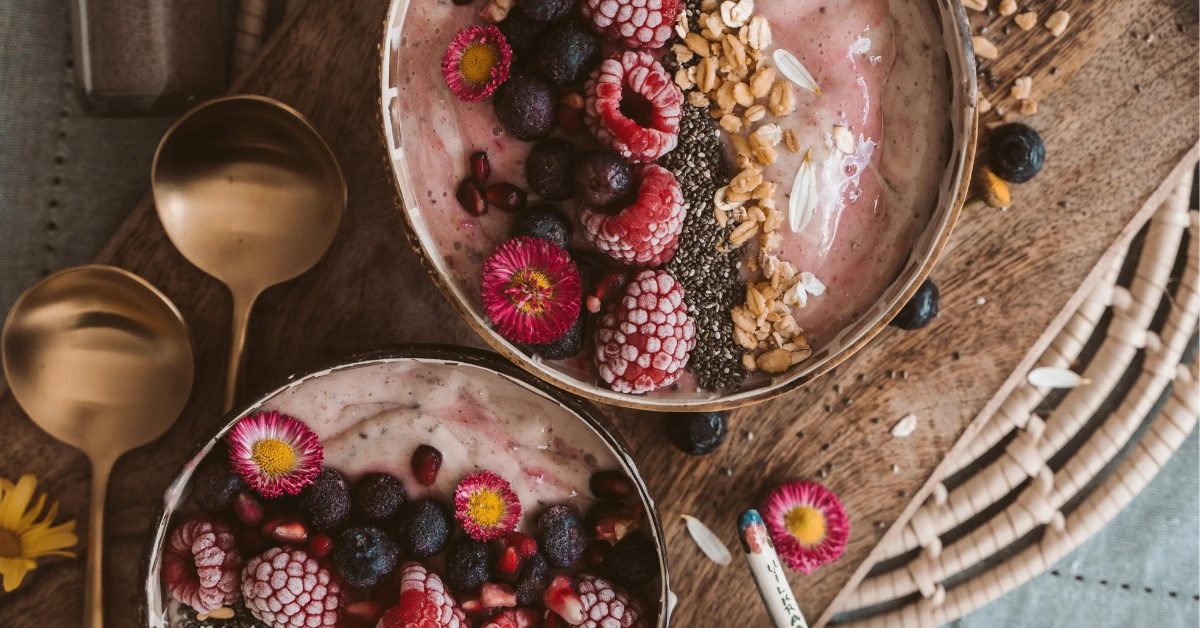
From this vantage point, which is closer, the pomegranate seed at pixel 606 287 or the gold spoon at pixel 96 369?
the pomegranate seed at pixel 606 287

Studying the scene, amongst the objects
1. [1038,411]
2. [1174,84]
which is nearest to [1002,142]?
[1174,84]

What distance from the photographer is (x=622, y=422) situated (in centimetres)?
118

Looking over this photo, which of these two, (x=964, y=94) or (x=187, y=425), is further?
(x=187, y=425)

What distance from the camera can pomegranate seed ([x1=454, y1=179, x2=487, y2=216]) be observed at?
3.01ft

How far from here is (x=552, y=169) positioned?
0.91 meters

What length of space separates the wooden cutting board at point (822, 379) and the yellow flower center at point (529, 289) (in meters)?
0.27

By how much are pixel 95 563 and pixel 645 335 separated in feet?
2.69

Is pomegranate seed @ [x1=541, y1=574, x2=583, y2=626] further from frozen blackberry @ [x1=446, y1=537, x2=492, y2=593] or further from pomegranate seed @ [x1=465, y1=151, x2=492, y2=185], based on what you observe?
pomegranate seed @ [x1=465, y1=151, x2=492, y2=185]

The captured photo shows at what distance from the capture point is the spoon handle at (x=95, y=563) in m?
1.09

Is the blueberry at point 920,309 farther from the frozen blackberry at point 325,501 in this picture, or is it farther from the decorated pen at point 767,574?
the frozen blackberry at point 325,501

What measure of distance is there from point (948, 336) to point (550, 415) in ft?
1.98

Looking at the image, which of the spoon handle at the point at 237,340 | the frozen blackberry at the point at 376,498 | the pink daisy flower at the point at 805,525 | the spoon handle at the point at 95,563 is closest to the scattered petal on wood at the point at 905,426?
the pink daisy flower at the point at 805,525

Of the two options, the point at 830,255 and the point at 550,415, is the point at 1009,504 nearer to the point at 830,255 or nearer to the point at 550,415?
the point at 830,255

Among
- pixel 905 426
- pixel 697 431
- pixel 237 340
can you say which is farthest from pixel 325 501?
pixel 905 426
